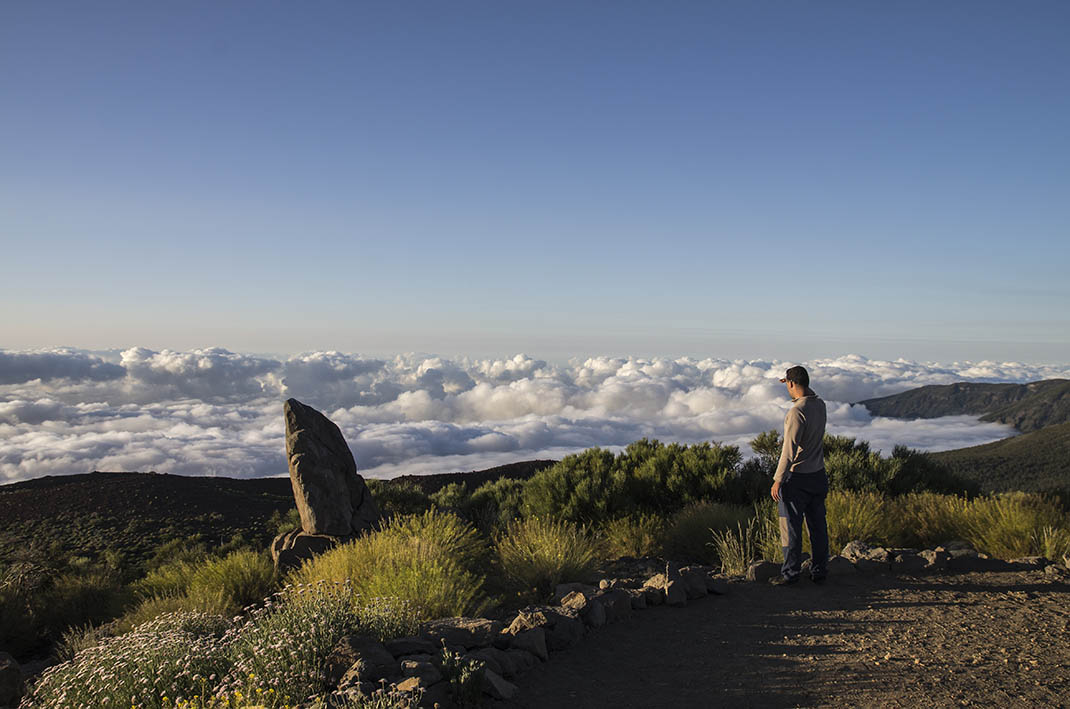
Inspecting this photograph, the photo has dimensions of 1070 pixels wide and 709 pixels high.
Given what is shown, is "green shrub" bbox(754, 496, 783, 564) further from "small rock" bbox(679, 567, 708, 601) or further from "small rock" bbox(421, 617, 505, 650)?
"small rock" bbox(421, 617, 505, 650)

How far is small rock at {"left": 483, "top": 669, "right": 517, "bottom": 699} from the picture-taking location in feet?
16.3

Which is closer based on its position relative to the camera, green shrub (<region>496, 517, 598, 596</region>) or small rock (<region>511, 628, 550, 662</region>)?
small rock (<region>511, 628, 550, 662</region>)

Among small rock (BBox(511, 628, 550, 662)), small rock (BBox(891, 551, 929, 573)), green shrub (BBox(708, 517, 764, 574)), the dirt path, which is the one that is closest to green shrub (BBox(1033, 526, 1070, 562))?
the dirt path

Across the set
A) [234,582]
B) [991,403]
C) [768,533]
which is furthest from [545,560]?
[991,403]

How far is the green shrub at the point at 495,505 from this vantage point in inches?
557

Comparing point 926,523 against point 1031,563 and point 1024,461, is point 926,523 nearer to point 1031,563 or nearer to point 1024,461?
point 1031,563

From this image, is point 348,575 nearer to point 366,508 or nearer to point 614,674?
point 614,674

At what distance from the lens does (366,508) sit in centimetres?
1333

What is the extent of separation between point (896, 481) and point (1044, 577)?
569 cm

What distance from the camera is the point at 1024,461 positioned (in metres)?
66.8

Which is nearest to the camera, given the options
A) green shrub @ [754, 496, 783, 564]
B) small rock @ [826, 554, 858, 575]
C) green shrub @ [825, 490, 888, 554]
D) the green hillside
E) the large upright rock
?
small rock @ [826, 554, 858, 575]

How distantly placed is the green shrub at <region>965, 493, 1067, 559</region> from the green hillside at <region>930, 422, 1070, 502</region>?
157 ft

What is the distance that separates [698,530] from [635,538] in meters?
1.02

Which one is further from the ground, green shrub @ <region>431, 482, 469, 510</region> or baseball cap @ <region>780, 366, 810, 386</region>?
baseball cap @ <region>780, 366, 810, 386</region>
